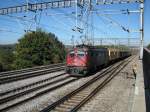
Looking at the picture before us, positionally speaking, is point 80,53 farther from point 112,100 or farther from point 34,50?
point 34,50

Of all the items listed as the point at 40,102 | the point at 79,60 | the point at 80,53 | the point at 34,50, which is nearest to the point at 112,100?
the point at 40,102

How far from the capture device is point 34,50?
37.6m

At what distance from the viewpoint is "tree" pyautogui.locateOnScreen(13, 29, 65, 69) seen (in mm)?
36159

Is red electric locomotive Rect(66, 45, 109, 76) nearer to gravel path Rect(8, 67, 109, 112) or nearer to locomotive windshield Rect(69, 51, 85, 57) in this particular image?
locomotive windshield Rect(69, 51, 85, 57)

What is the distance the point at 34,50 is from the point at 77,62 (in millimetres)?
15683

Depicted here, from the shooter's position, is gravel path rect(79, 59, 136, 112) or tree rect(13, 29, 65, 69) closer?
gravel path rect(79, 59, 136, 112)

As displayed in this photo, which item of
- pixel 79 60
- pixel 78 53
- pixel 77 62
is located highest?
pixel 78 53

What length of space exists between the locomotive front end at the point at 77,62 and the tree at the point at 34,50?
13.2 meters

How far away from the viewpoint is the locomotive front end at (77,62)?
22.7 m

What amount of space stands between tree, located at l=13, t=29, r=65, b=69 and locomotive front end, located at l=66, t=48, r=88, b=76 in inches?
519

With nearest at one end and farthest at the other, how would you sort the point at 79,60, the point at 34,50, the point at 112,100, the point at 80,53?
the point at 112,100 → the point at 79,60 → the point at 80,53 → the point at 34,50

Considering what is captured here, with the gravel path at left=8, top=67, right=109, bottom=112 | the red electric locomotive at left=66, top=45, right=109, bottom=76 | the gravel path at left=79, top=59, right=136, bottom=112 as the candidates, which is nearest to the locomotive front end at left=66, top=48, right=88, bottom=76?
the red electric locomotive at left=66, top=45, right=109, bottom=76

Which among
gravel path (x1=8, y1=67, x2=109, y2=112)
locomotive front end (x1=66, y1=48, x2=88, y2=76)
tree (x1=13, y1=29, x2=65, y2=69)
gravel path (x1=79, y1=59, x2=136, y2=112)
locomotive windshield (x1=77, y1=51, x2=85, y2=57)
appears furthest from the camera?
tree (x1=13, y1=29, x2=65, y2=69)

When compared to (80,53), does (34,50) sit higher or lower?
higher
